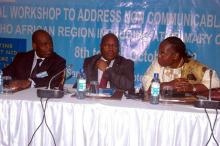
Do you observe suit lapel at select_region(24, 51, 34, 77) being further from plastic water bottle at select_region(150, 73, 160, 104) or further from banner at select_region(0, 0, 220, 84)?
plastic water bottle at select_region(150, 73, 160, 104)

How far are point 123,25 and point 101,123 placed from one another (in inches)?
77.3

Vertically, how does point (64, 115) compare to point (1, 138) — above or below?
above

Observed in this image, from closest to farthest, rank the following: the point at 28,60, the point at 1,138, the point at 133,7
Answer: the point at 1,138 → the point at 133,7 → the point at 28,60

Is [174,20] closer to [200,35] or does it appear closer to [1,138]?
[200,35]

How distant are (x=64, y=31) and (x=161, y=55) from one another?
1393mm

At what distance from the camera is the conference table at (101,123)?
2.33 metres

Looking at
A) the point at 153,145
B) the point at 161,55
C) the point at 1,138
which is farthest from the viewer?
the point at 161,55

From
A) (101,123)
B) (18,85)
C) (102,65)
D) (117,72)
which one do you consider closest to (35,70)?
(102,65)

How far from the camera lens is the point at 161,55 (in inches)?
148

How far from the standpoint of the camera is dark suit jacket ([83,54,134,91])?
390 cm

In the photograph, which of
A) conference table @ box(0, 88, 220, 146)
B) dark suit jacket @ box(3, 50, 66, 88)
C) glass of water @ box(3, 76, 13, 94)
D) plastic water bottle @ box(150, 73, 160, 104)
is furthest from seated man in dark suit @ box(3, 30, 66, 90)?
plastic water bottle @ box(150, 73, 160, 104)

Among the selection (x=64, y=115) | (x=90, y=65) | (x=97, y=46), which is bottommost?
(x=64, y=115)

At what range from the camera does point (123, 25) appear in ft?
13.4

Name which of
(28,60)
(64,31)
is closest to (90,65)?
(64,31)
